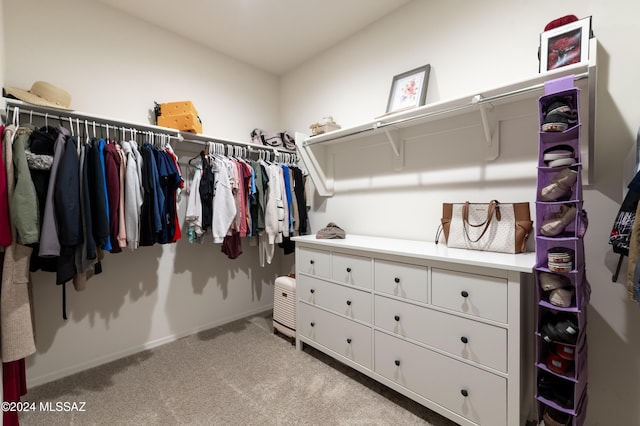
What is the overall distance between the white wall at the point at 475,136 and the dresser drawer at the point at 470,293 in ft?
1.90

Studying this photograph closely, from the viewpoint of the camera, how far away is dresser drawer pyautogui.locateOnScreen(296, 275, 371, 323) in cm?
→ 187

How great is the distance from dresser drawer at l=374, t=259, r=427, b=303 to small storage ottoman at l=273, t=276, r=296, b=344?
94 centimetres

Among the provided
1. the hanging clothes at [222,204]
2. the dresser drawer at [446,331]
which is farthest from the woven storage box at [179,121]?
the dresser drawer at [446,331]

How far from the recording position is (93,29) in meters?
2.10

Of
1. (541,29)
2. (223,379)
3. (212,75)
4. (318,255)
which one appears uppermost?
(212,75)

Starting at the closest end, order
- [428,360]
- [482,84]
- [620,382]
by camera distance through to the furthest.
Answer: [620,382] < [428,360] < [482,84]

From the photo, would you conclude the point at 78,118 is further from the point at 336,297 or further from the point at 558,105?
the point at 558,105

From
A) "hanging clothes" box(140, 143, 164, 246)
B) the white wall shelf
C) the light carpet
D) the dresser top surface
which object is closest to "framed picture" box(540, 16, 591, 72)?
the white wall shelf

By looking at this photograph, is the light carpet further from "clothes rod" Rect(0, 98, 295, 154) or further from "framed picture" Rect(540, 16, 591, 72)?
"framed picture" Rect(540, 16, 591, 72)

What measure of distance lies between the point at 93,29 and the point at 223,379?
2.78 m

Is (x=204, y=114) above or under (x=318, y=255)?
above

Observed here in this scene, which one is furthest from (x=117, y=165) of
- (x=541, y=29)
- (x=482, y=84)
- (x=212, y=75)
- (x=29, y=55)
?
(x=541, y=29)

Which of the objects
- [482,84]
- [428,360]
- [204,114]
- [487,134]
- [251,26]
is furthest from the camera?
[204,114]

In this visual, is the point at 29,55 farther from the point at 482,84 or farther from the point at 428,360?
the point at 428,360
